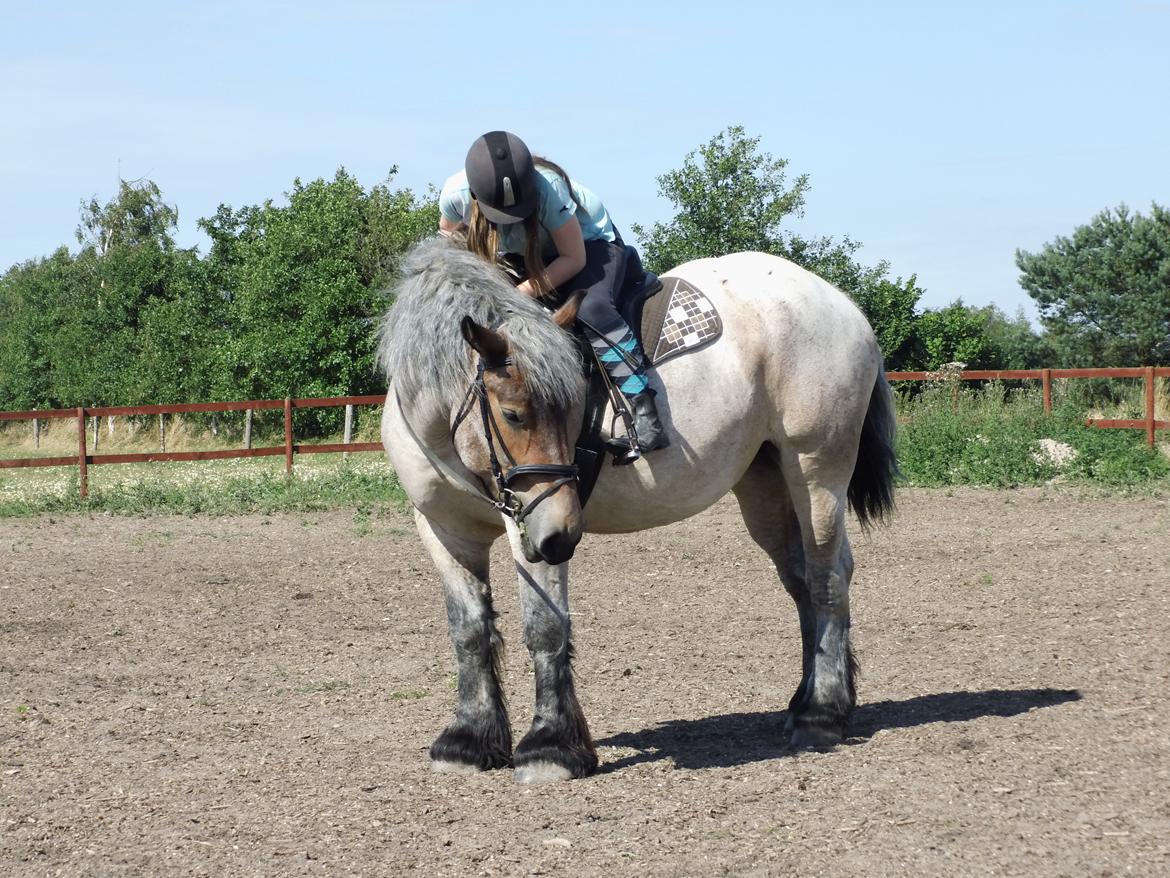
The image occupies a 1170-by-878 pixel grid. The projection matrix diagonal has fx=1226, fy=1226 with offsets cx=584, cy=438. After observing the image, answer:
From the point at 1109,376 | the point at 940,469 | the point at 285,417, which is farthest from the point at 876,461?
the point at 1109,376

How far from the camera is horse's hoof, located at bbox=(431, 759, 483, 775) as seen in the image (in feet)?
14.3

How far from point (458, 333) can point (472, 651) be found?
1225 millimetres

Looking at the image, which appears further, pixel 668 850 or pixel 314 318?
pixel 314 318

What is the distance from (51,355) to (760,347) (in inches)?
1879

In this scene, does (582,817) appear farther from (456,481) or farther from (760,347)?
(760,347)

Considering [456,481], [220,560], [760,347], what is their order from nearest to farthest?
[456,481], [760,347], [220,560]

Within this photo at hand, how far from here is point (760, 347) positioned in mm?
4711

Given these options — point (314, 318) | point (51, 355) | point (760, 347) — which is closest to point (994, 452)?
point (760, 347)

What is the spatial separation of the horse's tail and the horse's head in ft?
6.07

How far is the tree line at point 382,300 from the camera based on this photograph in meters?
25.2

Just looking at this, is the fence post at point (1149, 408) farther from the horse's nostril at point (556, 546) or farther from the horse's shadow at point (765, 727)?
the horse's nostril at point (556, 546)

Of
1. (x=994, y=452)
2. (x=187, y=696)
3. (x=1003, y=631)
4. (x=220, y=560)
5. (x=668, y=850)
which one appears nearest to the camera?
(x=668, y=850)

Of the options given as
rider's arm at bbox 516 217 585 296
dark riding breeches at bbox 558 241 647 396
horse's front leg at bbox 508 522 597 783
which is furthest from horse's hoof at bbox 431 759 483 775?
rider's arm at bbox 516 217 585 296

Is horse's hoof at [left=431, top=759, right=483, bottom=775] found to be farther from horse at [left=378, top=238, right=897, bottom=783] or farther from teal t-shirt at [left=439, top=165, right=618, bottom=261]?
teal t-shirt at [left=439, top=165, right=618, bottom=261]
